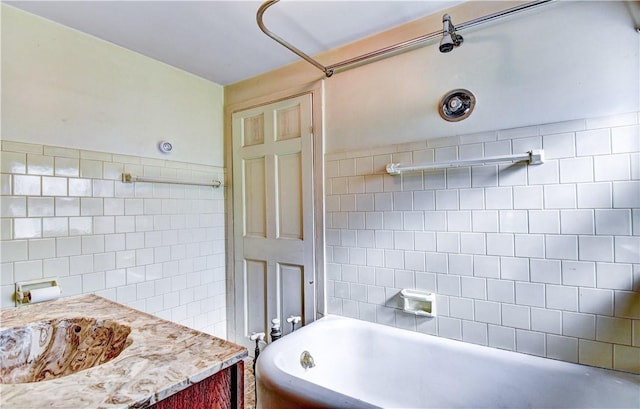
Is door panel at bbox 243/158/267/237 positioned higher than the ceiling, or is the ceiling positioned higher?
the ceiling

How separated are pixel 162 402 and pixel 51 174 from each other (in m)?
1.46

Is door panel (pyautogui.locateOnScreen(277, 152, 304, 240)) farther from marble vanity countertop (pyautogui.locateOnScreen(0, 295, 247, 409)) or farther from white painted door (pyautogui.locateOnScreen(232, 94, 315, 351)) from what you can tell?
marble vanity countertop (pyautogui.locateOnScreen(0, 295, 247, 409))

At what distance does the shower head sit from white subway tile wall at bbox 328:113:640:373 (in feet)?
1.41

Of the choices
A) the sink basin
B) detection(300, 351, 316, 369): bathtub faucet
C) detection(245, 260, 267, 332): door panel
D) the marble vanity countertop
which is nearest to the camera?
the marble vanity countertop

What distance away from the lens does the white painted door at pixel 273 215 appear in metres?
2.08

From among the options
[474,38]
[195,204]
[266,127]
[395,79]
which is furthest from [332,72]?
[195,204]

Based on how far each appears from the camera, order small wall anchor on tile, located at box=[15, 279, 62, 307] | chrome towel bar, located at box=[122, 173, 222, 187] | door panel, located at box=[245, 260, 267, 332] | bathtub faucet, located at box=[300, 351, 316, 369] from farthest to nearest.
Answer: door panel, located at box=[245, 260, 267, 332] < chrome towel bar, located at box=[122, 173, 222, 187] < bathtub faucet, located at box=[300, 351, 316, 369] < small wall anchor on tile, located at box=[15, 279, 62, 307]

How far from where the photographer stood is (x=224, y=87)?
2.53 meters

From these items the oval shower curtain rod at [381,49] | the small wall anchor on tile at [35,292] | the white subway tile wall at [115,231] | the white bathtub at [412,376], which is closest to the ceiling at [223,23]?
the oval shower curtain rod at [381,49]

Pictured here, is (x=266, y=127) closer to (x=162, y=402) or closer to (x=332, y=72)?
(x=332, y=72)

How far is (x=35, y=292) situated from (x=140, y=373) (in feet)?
3.62

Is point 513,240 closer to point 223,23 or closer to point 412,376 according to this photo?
point 412,376

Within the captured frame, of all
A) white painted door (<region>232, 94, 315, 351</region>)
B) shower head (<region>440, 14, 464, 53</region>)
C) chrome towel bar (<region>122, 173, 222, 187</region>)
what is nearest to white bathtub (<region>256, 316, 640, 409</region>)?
white painted door (<region>232, 94, 315, 351</region>)

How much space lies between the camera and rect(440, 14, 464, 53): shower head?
1378 millimetres
